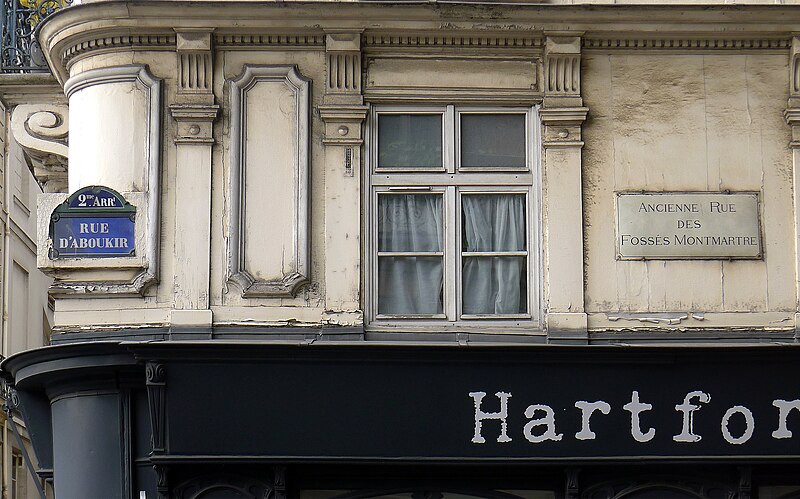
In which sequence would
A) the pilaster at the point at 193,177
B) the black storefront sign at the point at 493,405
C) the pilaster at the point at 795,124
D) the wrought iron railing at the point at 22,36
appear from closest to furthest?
the black storefront sign at the point at 493,405 < the pilaster at the point at 193,177 < the pilaster at the point at 795,124 < the wrought iron railing at the point at 22,36

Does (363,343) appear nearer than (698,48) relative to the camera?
Yes

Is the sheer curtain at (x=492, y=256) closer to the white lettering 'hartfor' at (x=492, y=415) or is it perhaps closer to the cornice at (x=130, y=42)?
the white lettering 'hartfor' at (x=492, y=415)

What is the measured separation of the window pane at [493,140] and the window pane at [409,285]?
989 mm

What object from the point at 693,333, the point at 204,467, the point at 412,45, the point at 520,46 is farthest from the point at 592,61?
the point at 204,467

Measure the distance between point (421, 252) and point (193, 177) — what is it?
2101mm

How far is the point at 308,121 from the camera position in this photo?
13.3m

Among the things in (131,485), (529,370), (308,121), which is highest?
(308,121)

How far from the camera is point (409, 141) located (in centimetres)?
1350

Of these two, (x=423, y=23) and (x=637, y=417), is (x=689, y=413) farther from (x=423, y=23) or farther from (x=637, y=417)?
(x=423, y=23)

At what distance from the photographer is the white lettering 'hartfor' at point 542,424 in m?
12.7

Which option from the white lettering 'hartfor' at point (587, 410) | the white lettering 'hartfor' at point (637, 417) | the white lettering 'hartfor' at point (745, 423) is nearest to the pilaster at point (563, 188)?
the white lettering 'hartfor' at point (587, 410)

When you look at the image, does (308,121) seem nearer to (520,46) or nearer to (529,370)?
(520,46)

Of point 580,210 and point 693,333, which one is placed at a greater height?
point 580,210

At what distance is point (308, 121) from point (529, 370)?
2.91m
